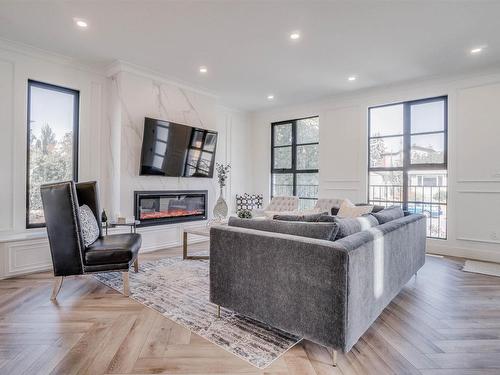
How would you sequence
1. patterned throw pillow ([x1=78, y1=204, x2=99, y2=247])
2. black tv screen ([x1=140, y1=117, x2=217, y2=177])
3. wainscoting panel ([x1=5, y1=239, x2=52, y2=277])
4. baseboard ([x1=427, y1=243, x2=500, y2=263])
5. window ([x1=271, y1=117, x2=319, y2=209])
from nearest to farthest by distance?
patterned throw pillow ([x1=78, y1=204, x2=99, y2=247]) < wainscoting panel ([x1=5, y1=239, x2=52, y2=277]) < baseboard ([x1=427, y1=243, x2=500, y2=263]) < black tv screen ([x1=140, y1=117, x2=217, y2=177]) < window ([x1=271, y1=117, x2=319, y2=209])

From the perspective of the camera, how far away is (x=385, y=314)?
2496 millimetres

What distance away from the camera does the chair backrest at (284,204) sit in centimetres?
525

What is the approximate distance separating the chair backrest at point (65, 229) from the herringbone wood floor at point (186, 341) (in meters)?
0.35

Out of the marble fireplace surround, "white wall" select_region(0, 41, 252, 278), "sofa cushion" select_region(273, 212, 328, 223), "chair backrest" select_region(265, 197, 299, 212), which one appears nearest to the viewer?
"sofa cushion" select_region(273, 212, 328, 223)

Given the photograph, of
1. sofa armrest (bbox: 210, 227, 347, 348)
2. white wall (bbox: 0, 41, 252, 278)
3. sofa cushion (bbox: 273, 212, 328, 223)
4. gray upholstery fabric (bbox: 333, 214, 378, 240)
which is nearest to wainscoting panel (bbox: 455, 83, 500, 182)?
gray upholstery fabric (bbox: 333, 214, 378, 240)

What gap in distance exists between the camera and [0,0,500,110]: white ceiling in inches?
112

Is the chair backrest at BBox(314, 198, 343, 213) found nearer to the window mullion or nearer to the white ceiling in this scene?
the window mullion

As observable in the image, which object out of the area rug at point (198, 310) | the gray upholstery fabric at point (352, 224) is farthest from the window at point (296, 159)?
the gray upholstery fabric at point (352, 224)

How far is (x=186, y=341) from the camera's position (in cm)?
203

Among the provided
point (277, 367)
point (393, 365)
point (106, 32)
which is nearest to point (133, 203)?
point (106, 32)

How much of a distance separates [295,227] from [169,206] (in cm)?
339

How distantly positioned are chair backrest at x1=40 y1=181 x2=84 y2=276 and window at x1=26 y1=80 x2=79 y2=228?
1473 millimetres

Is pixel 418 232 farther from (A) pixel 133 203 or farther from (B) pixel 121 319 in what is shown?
(A) pixel 133 203

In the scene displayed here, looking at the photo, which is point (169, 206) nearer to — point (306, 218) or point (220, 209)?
point (220, 209)
